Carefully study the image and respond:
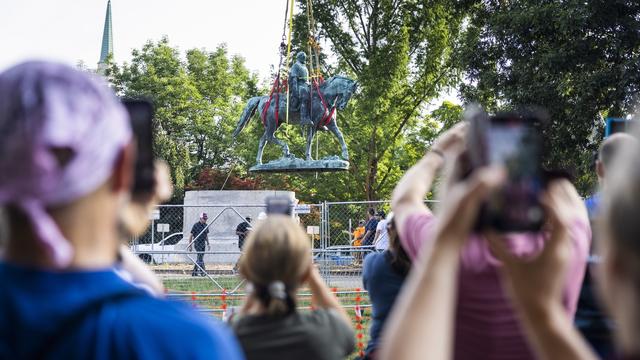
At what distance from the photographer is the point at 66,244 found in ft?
4.75

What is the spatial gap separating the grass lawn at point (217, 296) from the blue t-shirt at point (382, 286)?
6.11m

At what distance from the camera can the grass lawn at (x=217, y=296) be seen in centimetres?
1317

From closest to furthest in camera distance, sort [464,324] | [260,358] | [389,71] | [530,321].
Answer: [530,321] < [464,324] < [260,358] < [389,71]

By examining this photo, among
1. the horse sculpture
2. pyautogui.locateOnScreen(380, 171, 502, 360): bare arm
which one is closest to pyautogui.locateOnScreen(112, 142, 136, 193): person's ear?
pyautogui.locateOnScreen(380, 171, 502, 360): bare arm

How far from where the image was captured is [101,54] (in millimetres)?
108688

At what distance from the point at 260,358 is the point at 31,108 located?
1.62m

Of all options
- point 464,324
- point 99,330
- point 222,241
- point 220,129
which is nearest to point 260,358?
point 464,324

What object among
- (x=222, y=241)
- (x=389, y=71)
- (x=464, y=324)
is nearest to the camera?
(x=464, y=324)

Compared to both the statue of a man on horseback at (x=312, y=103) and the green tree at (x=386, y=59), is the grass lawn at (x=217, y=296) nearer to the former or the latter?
the statue of a man on horseback at (x=312, y=103)

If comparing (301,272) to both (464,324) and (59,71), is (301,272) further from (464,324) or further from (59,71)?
(59,71)

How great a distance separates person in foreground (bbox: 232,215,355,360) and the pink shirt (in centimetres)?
51

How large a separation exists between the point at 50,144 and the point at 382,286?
2.90m

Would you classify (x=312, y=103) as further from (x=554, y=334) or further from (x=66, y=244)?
(x=66, y=244)

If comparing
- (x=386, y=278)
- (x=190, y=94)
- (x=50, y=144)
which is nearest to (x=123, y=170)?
(x=50, y=144)
